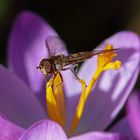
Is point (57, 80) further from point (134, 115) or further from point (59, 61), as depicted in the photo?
point (134, 115)

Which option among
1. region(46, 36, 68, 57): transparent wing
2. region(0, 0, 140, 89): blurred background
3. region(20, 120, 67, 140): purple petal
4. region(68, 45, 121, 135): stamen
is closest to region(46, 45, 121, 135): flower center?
region(68, 45, 121, 135): stamen

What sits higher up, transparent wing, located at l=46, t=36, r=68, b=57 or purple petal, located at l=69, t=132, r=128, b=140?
purple petal, located at l=69, t=132, r=128, b=140

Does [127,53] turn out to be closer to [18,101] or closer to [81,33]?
[18,101]

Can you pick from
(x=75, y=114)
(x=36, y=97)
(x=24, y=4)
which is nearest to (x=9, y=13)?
(x=24, y=4)

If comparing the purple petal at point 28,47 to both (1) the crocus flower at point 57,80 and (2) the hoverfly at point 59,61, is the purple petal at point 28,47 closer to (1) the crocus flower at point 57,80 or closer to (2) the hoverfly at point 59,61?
(1) the crocus flower at point 57,80

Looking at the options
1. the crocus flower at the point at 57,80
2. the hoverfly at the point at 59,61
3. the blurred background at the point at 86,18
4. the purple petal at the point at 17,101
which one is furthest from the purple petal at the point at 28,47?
the blurred background at the point at 86,18

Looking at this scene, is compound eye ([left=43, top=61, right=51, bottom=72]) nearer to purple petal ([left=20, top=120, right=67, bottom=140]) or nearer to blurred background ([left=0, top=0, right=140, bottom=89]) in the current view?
purple petal ([left=20, top=120, right=67, bottom=140])

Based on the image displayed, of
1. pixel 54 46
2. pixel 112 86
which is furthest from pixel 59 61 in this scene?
pixel 112 86
